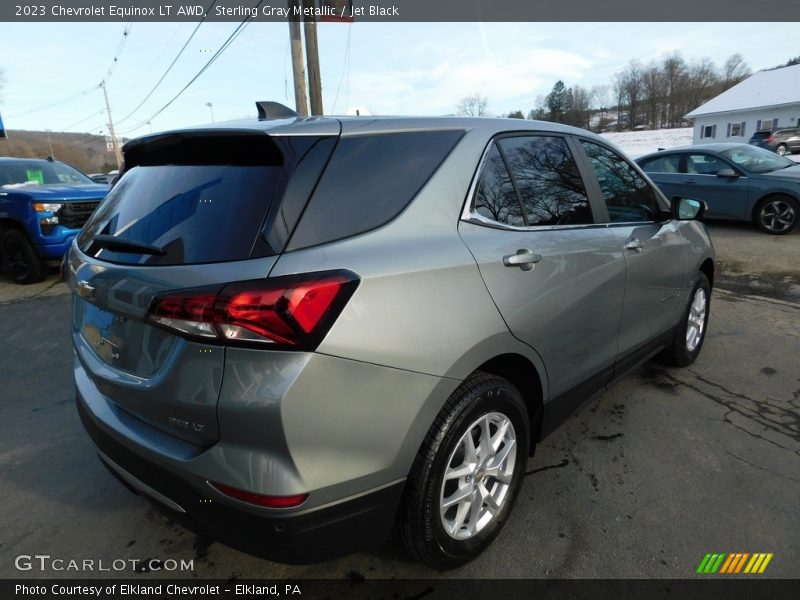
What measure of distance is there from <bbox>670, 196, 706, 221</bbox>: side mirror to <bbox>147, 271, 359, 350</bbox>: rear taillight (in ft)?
9.14

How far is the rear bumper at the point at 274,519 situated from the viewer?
152 centimetres

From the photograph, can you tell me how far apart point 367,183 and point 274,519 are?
1.10 m

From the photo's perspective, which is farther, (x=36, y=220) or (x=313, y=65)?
(x=313, y=65)

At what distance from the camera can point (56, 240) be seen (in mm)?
6957

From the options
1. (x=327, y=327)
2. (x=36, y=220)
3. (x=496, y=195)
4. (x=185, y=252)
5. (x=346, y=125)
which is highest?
(x=346, y=125)

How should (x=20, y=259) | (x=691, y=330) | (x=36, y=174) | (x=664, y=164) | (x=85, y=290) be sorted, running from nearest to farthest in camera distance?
(x=85, y=290), (x=691, y=330), (x=20, y=259), (x=36, y=174), (x=664, y=164)

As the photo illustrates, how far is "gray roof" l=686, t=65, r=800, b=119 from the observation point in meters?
38.1

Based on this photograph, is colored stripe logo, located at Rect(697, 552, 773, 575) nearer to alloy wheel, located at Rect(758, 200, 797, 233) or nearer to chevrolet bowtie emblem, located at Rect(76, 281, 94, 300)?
chevrolet bowtie emblem, located at Rect(76, 281, 94, 300)

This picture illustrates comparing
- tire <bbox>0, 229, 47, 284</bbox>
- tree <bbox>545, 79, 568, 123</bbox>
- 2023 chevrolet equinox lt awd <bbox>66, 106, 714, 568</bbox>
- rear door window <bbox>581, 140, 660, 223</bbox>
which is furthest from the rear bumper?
tree <bbox>545, 79, 568, 123</bbox>

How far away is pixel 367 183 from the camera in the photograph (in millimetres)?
1712

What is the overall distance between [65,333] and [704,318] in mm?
5964

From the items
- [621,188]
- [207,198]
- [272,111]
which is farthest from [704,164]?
[207,198]

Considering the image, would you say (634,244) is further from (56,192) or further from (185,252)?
(56,192)

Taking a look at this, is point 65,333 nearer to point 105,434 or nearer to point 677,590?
point 105,434
